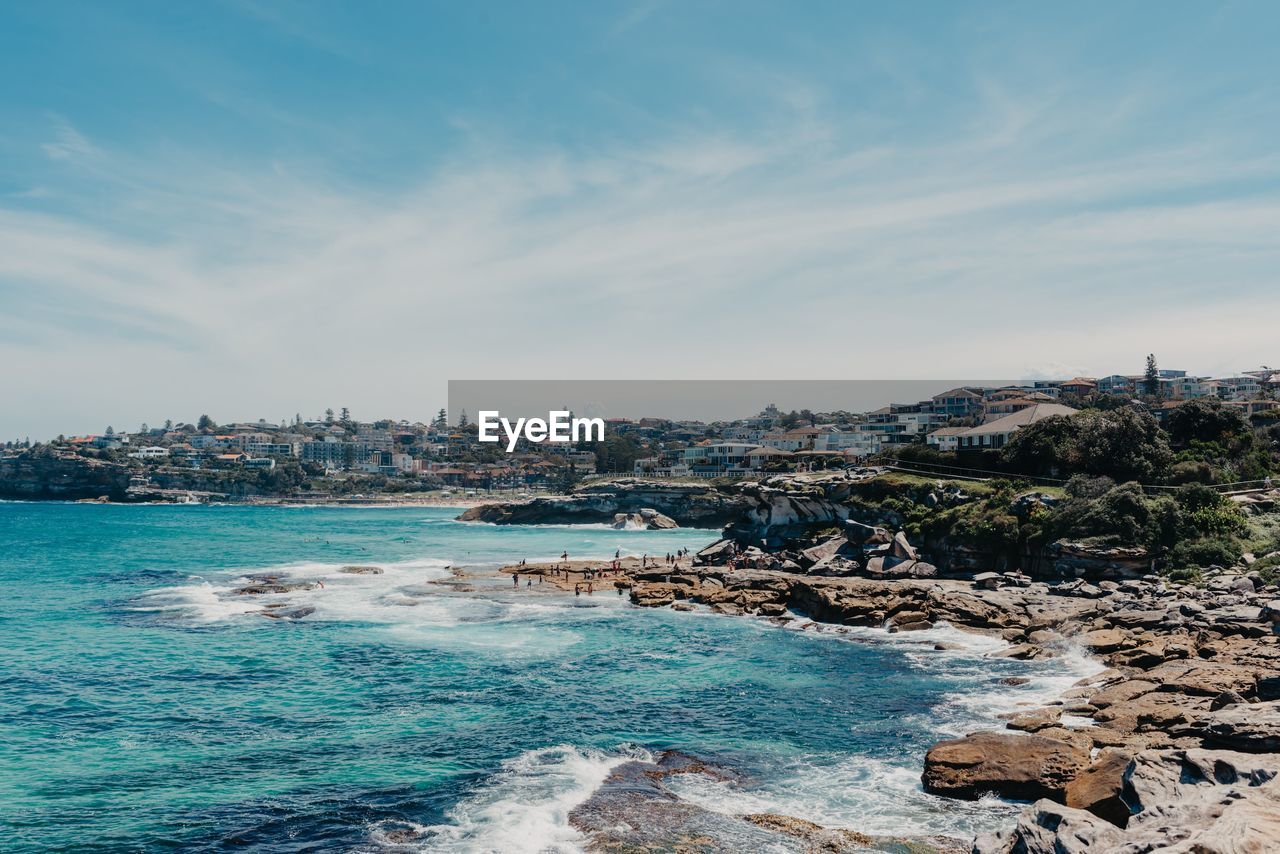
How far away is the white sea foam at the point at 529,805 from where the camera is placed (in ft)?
57.2

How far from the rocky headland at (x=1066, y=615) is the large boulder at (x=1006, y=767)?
0.04 m

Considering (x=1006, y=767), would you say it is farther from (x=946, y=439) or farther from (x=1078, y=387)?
(x=1078, y=387)

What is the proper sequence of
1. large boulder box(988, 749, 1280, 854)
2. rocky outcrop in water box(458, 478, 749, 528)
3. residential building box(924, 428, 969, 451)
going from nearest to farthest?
1. large boulder box(988, 749, 1280, 854)
2. residential building box(924, 428, 969, 451)
3. rocky outcrop in water box(458, 478, 749, 528)

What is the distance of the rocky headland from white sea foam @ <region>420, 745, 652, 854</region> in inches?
223

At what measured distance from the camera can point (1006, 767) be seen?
771 inches

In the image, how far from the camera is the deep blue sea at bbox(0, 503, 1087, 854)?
18969 mm

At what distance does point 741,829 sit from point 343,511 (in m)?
166

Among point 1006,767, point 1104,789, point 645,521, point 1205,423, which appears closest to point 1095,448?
point 1205,423

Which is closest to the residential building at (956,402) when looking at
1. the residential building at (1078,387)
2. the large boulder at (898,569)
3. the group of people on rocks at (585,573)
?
the residential building at (1078,387)

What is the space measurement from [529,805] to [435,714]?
8184 millimetres

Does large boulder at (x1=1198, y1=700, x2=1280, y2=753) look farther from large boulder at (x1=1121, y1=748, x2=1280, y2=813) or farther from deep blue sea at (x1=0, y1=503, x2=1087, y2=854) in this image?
deep blue sea at (x1=0, y1=503, x2=1087, y2=854)

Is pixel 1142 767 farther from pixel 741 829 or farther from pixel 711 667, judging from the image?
pixel 711 667

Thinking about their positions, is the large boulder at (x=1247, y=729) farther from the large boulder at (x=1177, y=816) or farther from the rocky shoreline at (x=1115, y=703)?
the large boulder at (x=1177, y=816)

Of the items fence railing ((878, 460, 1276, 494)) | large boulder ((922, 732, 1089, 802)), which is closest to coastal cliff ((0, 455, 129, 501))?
fence railing ((878, 460, 1276, 494))
